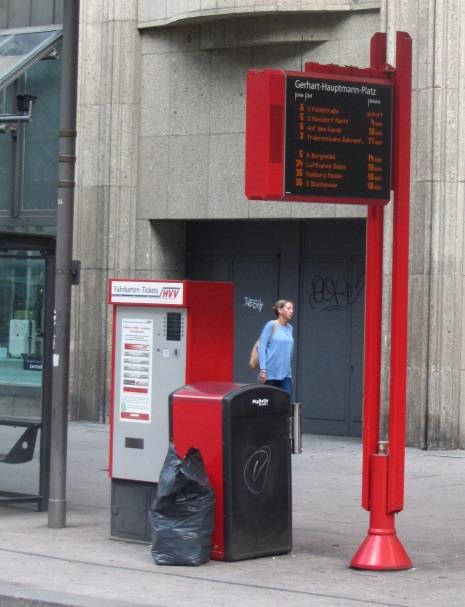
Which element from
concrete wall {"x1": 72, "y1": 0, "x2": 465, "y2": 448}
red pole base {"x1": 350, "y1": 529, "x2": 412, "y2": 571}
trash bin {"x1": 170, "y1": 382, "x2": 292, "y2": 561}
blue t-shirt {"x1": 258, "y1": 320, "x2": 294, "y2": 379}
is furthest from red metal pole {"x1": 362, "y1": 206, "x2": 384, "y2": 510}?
concrete wall {"x1": 72, "y1": 0, "x2": 465, "y2": 448}

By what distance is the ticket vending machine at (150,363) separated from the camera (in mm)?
9430

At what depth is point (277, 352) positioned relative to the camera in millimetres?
14836

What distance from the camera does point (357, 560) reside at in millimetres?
8750

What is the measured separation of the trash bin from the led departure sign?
1.53 meters

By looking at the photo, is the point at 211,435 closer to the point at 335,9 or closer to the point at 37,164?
the point at 335,9

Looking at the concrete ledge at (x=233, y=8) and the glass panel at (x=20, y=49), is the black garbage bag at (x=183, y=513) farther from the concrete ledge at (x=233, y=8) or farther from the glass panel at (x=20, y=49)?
the glass panel at (x=20, y=49)

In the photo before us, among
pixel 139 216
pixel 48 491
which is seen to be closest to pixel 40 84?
pixel 139 216

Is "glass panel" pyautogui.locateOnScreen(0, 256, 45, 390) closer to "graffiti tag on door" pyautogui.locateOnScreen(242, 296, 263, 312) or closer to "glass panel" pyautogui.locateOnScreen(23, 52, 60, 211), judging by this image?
"graffiti tag on door" pyautogui.locateOnScreen(242, 296, 263, 312)

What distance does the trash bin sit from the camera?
8898 mm

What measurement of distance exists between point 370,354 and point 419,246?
7.28m

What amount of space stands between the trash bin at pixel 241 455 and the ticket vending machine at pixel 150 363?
30cm

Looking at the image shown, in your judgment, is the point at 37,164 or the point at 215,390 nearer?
the point at 215,390

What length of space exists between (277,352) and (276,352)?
1 cm

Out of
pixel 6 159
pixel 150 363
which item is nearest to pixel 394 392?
pixel 150 363
